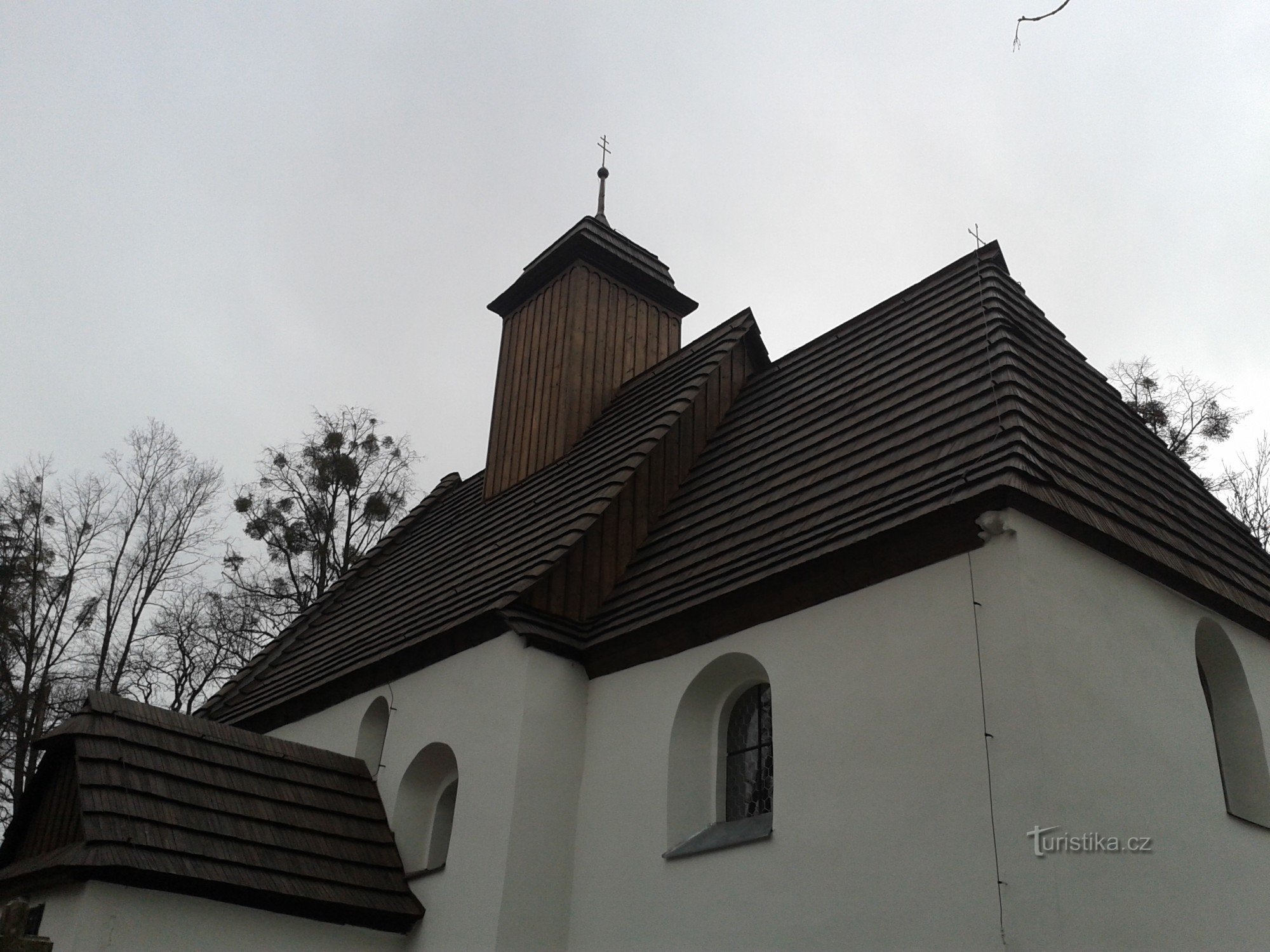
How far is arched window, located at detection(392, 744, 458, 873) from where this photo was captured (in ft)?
34.0

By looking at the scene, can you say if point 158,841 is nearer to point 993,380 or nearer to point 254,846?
point 254,846

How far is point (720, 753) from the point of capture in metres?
8.89

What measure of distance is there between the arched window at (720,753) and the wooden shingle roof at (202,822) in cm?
257

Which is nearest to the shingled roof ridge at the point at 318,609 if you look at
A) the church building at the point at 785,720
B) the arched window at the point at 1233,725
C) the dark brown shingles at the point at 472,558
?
the dark brown shingles at the point at 472,558

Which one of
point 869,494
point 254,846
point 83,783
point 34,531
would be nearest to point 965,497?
point 869,494

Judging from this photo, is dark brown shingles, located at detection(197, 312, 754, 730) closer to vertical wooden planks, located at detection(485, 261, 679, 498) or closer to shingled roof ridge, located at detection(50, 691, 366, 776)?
vertical wooden planks, located at detection(485, 261, 679, 498)

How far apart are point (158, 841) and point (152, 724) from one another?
1.51 metres

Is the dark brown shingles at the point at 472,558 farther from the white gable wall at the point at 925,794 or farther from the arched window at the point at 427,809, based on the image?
the white gable wall at the point at 925,794

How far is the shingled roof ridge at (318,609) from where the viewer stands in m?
14.8

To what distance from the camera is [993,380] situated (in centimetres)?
830

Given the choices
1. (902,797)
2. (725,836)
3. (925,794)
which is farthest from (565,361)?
(925,794)

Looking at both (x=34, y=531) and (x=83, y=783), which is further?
(x=34, y=531)

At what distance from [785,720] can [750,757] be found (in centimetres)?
100

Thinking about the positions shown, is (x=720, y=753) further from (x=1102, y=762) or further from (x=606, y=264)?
(x=606, y=264)
